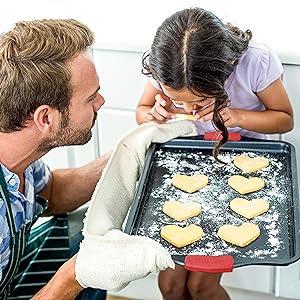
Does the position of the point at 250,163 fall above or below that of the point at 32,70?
below

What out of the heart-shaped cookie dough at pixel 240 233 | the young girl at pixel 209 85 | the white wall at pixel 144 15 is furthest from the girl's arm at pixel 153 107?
the heart-shaped cookie dough at pixel 240 233

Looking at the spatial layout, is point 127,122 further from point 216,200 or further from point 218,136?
point 216,200

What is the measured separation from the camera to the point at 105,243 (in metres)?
1.20

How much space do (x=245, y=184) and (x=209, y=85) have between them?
0.65 ft

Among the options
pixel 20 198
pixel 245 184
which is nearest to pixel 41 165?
pixel 20 198

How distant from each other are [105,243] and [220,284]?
2.13 feet

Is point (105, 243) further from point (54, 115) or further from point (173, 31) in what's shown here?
point (173, 31)

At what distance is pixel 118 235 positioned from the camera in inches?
47.9

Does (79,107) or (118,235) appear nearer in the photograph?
(118,235)

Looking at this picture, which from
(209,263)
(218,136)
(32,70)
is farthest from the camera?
(218,136)

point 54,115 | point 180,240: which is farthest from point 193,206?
point 54,115

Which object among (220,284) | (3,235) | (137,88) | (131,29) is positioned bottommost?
(220,284)

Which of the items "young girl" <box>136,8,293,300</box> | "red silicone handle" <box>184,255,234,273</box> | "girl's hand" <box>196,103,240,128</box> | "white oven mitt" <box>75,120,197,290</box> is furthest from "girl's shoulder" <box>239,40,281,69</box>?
"red silicone handle" <box>184,255,234,273</box>

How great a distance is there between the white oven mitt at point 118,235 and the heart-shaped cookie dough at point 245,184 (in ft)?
0.62
